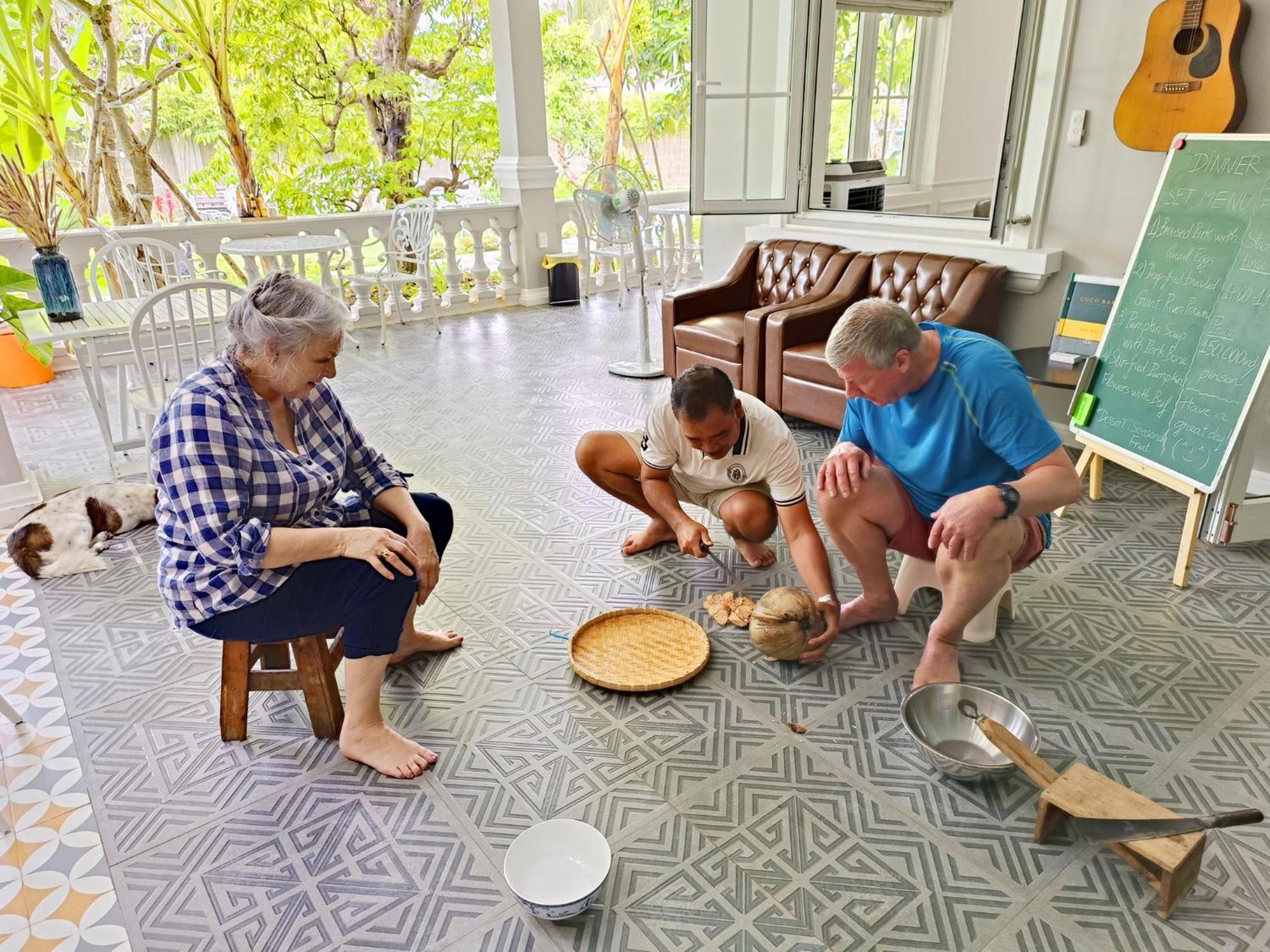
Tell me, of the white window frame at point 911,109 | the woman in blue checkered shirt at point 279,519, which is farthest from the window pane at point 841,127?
the woman in blue checkered shirt at point 279,519

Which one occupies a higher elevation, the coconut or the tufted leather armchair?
the tufted leather armchair

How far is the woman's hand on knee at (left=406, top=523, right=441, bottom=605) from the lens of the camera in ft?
6.45

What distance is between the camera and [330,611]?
1.79 m

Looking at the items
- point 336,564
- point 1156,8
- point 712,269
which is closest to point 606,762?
point 336,564

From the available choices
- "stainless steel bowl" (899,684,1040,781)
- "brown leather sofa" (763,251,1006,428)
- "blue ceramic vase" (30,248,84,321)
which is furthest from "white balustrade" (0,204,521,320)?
"stainless steel bowl" (899,684,1040,781)

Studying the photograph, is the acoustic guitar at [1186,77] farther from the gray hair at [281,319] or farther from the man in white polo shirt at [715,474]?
the gray hair at [281,319]

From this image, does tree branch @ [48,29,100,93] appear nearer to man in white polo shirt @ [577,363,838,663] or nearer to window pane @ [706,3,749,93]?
window pane @ [706,3,749,93]

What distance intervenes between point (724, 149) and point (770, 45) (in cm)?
58

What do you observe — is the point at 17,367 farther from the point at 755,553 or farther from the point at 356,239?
the point at 755,553

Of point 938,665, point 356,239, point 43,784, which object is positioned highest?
point 356,239

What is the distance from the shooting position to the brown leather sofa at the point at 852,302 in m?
3.55

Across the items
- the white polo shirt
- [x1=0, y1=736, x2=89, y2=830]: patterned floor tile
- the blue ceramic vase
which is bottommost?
[x1=0, y1=736, x2=89, y2=830]: patterned floor tile

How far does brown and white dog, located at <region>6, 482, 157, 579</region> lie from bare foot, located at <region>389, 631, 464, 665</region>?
1294 millimetres

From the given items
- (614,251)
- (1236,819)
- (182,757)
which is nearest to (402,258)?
(614,251)
